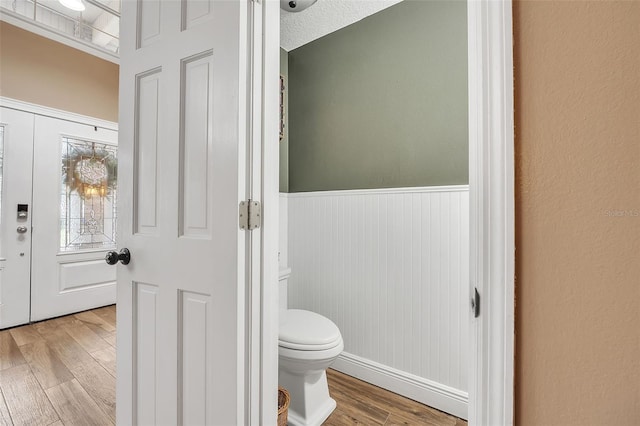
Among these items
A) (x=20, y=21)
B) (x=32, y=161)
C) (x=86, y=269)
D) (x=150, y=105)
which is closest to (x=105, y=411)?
(x=150, y=105)

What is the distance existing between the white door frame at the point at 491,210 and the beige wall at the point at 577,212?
25 mm

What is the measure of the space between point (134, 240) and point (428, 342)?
1.59m

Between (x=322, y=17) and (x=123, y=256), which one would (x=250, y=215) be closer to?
(x=123, y=256)

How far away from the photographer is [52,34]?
2.93 meters

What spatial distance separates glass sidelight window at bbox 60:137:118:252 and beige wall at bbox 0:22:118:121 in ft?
1.34

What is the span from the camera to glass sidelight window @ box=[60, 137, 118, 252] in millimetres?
3078

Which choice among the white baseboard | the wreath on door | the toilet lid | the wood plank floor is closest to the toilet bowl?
the toilet lid

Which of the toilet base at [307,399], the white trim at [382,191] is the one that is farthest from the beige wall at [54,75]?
the toilet base at [307,399]

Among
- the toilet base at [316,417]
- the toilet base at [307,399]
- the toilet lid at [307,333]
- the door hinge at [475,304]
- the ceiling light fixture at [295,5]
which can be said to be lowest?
the toilet base at [316,417]

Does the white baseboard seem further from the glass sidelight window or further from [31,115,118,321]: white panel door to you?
the glass sidelight window

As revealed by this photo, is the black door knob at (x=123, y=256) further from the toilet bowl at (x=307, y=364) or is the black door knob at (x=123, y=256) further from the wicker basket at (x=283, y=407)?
the wicker basket at (x=283, y=407)

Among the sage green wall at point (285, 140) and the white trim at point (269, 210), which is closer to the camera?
the white trim at point (269, 210)

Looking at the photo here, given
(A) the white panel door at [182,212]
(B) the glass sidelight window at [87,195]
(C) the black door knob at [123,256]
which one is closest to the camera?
(A) the white panel door at [182,212]

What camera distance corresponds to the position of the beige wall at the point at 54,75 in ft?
8.95
